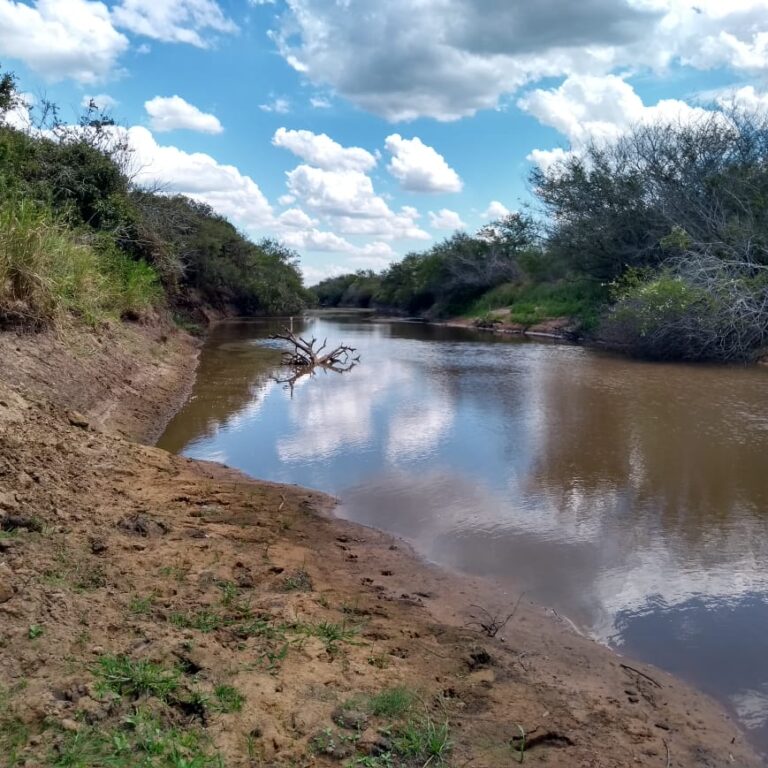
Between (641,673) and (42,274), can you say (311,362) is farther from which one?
(641,673)

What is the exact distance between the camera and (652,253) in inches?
1039

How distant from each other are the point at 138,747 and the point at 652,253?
27030 mm

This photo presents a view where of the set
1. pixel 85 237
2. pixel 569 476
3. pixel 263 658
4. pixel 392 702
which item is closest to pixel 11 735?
pixel 263 658

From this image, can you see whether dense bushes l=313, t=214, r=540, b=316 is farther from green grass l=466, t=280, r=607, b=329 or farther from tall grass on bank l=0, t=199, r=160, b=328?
tall grass on bank l=0, t=199, r=160, b=328

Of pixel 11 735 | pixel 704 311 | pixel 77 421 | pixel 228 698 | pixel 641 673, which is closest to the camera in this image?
pixel 11 735

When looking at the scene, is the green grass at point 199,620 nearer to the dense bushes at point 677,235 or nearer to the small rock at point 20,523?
the small rock at point 20,523

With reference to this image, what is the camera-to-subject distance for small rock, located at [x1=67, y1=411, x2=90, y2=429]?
281 inches

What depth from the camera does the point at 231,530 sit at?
577 cm

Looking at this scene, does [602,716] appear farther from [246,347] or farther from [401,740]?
[246,347]

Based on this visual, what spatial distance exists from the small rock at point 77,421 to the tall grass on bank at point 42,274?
2.31 m

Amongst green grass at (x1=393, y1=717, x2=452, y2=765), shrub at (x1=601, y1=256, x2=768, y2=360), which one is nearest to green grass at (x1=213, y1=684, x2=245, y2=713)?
green grass at (x1=393, y1=717, x2=452, y2=765)

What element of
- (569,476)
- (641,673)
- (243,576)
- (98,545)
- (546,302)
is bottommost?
(641,673)

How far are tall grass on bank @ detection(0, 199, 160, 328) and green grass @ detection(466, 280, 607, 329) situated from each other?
20230 mm

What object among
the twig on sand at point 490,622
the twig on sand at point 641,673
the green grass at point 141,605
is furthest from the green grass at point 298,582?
the twig on sand at point 641,673
